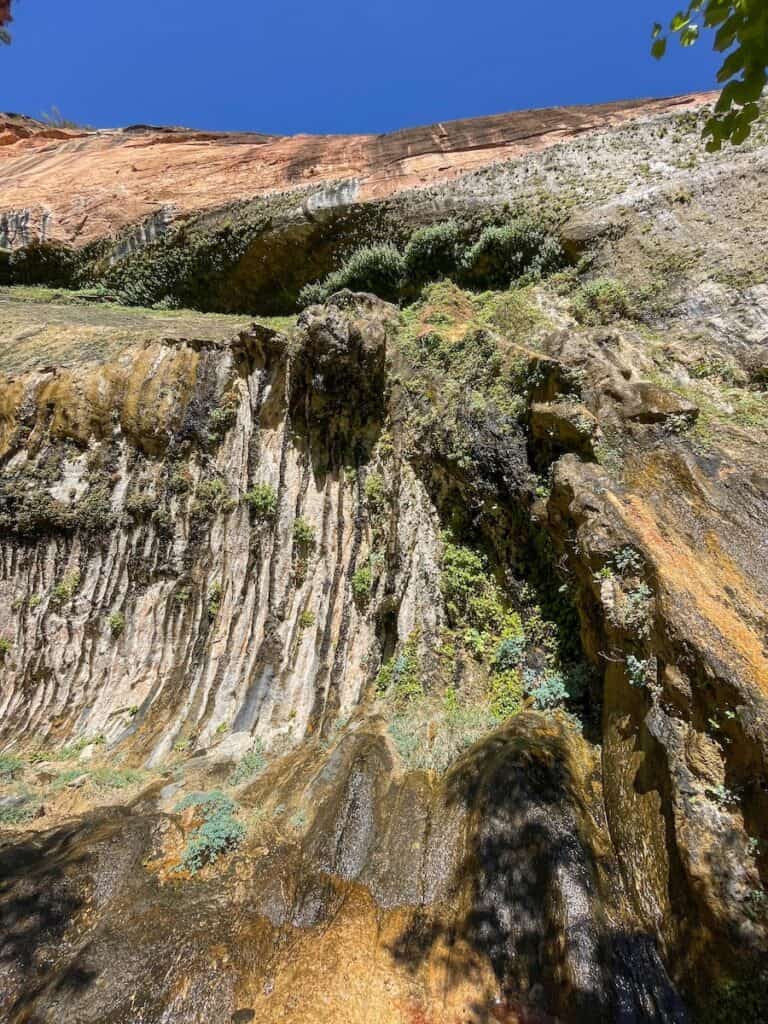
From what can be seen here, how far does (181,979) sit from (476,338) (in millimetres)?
8853

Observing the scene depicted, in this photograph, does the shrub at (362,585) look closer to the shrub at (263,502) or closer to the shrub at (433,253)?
the shrub at (263,502)

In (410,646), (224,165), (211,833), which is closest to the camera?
(211,833)

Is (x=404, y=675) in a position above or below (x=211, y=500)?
below

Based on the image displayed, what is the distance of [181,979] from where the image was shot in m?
3.66

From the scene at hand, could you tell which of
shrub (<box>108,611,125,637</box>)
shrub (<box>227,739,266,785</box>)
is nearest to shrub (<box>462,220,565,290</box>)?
shrub (<box>108,611,125,637</box>)

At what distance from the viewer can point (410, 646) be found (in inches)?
283

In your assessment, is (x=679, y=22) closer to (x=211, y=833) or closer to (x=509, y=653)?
(x=509, y=653)

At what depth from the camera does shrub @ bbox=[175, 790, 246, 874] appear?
4.84m

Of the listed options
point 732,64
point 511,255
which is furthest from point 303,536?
point 511,255

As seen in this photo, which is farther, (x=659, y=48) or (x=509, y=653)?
(x=509, y=653)

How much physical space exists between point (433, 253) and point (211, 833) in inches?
559

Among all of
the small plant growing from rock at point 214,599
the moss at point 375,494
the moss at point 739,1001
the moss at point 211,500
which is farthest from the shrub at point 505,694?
the moss at point 211,500

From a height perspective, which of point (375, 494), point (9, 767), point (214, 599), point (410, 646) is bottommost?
point (9, 767)

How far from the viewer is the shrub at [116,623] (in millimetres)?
8758
